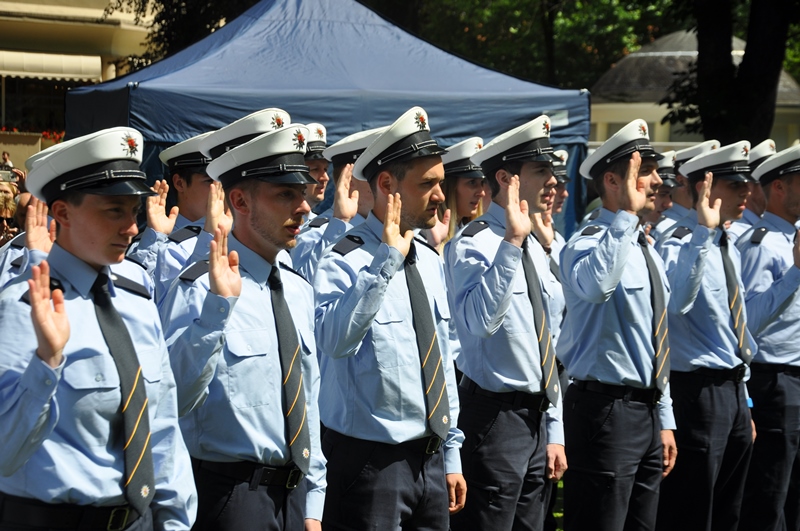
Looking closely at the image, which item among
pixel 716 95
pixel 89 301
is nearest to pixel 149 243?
pixel 89 301

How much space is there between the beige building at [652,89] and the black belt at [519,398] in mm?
27373

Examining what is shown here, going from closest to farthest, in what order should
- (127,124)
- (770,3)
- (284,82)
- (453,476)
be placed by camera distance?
1. (453,476)
2. (127,124)
3. (284,82)
4. (770,3)

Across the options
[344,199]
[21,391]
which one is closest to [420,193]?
[21,391]

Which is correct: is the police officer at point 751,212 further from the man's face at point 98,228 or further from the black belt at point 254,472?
the man's face at point 98,228

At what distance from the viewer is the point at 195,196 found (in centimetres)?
599

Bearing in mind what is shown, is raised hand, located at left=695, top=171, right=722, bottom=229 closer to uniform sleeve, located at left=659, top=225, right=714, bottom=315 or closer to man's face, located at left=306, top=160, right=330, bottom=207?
uniform sleeve, located at left=659, top=225, right=714, bottom=315

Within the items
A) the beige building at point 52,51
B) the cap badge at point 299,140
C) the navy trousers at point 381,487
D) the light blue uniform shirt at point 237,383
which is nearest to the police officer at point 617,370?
the navy trousers at point 381,487

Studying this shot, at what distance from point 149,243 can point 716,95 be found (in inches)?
354

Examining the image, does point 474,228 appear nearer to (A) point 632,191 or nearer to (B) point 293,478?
(A) point 632,191

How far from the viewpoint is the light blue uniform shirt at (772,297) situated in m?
6.47

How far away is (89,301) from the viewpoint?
3.08 metres

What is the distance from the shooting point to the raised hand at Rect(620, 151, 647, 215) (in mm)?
5547

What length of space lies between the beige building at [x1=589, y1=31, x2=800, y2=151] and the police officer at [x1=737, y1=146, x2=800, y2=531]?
25.3 m

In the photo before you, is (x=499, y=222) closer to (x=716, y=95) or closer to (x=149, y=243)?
(x=149, y=243)
